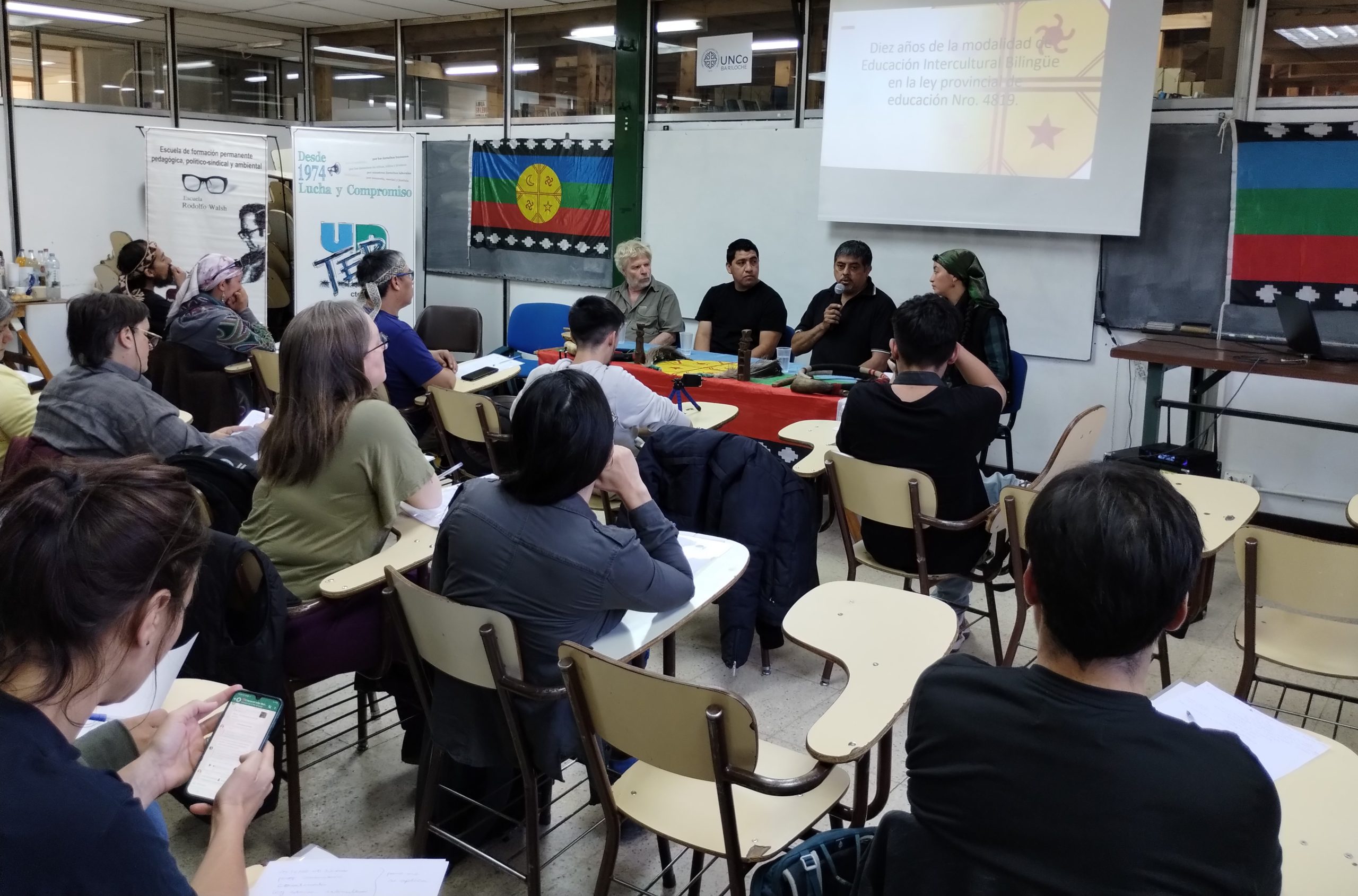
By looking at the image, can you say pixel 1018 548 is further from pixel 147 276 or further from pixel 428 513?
pixel 147 276

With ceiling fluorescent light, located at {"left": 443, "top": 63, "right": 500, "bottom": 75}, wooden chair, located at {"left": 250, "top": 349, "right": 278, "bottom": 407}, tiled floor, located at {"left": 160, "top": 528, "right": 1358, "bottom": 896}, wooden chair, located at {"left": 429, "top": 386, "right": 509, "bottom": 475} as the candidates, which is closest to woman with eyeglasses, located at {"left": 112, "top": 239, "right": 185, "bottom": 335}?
wooden chair, located at {"left": 250, "top": 349, "right": 278, "bottom": 407}

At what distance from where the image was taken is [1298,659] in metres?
2.52

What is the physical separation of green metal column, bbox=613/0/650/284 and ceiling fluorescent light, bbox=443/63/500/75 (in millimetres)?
1096

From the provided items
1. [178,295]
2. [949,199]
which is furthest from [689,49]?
[178,295]

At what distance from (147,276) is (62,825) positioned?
5.39 m

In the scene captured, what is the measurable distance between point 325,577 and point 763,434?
2.36 meters

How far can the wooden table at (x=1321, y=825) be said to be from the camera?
127cm

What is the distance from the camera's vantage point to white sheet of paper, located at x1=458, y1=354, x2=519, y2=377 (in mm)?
4836

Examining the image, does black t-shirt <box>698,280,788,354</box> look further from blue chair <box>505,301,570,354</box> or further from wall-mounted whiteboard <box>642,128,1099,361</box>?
blue chair <box>505,301,570,354</box>

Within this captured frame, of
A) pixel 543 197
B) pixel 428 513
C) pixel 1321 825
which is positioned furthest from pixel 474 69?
pixel 1321 825

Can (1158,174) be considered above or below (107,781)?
above

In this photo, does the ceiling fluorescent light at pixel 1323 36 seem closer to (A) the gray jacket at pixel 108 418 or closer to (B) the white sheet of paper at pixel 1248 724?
(B) the white sheet of paper at pixel 1248 724

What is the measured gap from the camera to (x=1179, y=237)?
16.2 feet

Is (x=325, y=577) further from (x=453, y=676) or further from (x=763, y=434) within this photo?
(x=763, y=434)
